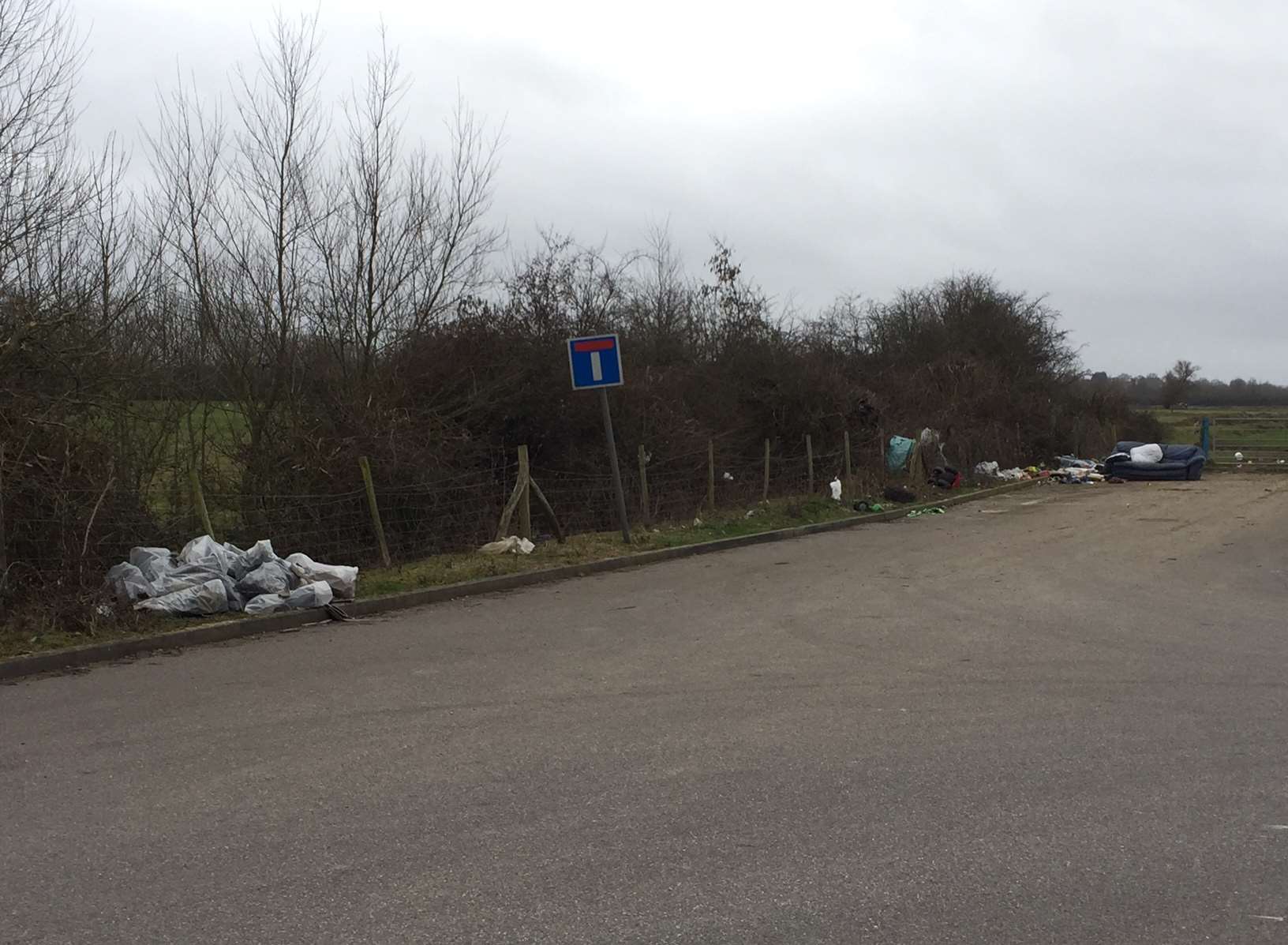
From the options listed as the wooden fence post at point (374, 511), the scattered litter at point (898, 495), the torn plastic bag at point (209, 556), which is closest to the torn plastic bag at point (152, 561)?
the torn plastic bag at point (209, 556)

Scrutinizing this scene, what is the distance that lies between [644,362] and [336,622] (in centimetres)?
1379

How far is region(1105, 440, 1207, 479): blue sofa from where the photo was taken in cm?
3469

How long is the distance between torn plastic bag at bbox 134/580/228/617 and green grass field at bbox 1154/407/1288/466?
124ft

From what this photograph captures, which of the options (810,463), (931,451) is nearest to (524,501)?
(810,463)

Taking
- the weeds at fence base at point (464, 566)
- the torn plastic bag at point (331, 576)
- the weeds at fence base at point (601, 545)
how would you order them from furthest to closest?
the weeds at fence base at point (601, 545) < the torn plastic bag at point (331, 576) < the weeds at fence base at point (464, 566)

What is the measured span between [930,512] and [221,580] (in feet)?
57.0

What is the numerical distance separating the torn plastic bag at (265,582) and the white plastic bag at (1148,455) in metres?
29.8

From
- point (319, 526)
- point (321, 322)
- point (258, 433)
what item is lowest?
point (319, 526)

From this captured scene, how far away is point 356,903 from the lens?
13.8 feet

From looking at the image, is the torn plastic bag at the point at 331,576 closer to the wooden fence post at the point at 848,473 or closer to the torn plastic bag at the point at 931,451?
the wooden fence post at the point at 848,473

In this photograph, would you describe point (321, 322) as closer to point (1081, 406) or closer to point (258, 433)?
point (258, 433)

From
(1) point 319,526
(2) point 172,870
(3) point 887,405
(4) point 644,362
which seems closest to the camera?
(2) point 172,870

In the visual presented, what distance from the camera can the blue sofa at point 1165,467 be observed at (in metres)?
34.7

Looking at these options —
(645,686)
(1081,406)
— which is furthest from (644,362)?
(1081,406)
